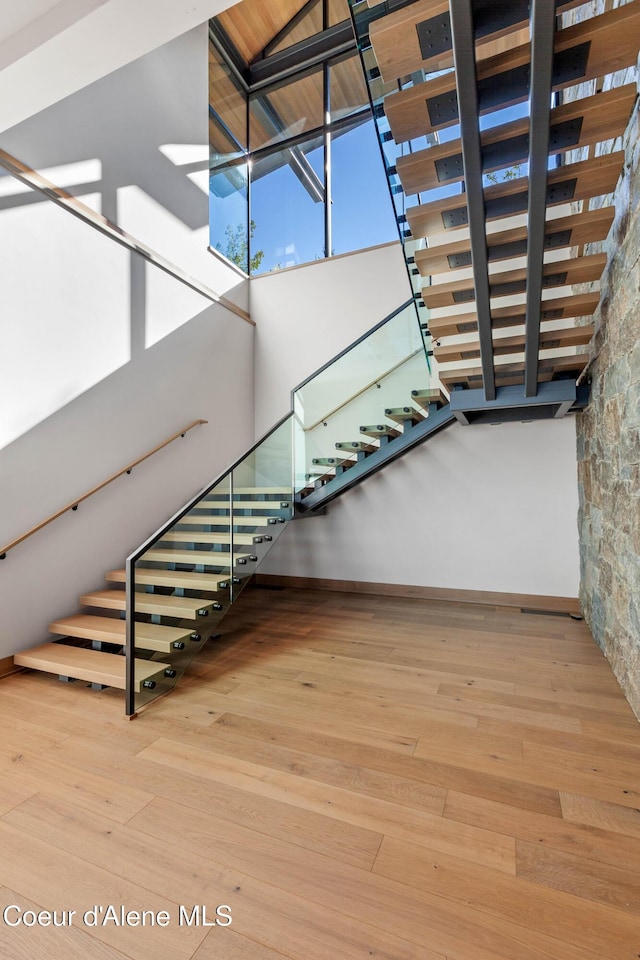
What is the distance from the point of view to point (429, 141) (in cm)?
237

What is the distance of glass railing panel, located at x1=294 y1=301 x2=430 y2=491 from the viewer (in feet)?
15.1

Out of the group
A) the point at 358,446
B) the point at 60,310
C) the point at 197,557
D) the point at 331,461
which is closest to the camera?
the point at 197,557

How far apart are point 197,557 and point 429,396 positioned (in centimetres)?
257

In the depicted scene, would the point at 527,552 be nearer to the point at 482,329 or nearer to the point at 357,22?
the point at 482,329

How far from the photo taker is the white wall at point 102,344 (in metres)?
3.51

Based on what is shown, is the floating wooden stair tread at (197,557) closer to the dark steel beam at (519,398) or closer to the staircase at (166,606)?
the staircase at (166,606)

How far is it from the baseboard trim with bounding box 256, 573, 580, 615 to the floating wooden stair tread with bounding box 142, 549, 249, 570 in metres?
2.02

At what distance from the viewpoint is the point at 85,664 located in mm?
3145

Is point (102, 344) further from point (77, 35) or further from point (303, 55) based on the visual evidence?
point (303, 55)

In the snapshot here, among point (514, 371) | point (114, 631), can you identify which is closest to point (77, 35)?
point (514, 371)

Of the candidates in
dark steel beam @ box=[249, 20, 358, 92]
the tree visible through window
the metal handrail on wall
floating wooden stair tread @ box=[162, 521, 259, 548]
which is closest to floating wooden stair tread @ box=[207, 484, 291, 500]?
floating wooden stair tread @ box=[162, 521, 259, 548]

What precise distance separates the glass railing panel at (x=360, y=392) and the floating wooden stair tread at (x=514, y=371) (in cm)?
52

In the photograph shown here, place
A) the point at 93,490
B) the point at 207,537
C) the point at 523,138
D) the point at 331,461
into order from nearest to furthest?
the point at 523,138 → the point at 207,537 → the point at 93,490 → the point at 331,461

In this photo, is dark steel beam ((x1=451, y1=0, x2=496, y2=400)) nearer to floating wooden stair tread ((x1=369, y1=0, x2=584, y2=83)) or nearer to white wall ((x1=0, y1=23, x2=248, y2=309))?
floating wooden stair tread ((x1=369, y1=0, x2=584, y2=83))
